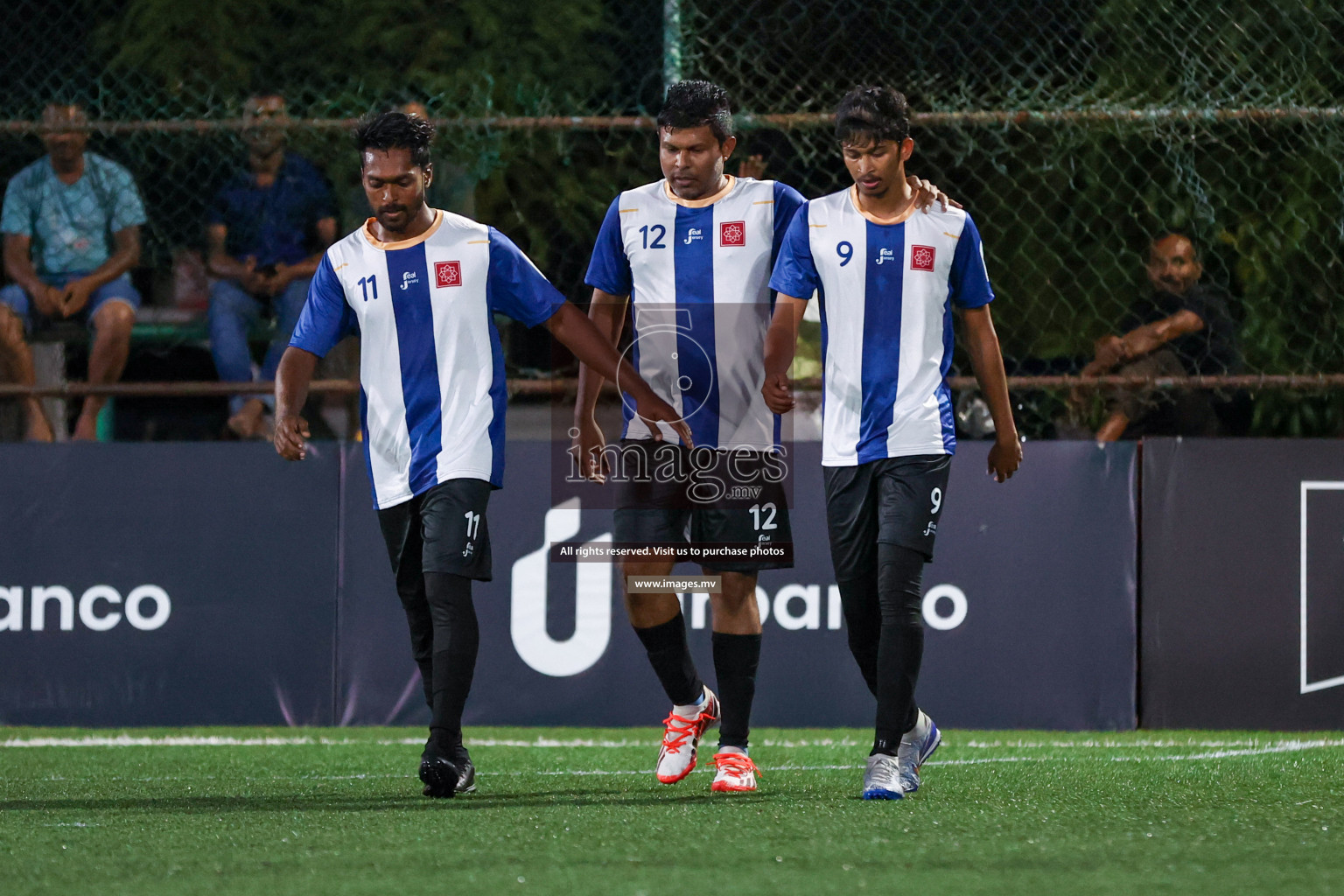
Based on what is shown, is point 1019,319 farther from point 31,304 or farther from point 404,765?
point 31,304

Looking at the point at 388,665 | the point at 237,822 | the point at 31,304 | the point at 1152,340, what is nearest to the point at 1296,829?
the point at 237,822

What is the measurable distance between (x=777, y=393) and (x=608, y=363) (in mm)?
559

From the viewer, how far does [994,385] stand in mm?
4578

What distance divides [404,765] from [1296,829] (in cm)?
291

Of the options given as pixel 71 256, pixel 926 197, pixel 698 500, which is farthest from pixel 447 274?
pixel 71 256

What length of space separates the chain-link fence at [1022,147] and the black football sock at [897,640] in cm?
267

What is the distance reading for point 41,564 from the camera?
6.89m

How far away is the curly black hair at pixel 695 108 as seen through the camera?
4.68 meters

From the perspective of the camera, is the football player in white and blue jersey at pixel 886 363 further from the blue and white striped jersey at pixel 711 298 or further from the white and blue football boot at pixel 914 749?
the blue and white striped jersey at pixel 711 298

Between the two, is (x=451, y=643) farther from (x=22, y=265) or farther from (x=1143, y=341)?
(x=22, y=265)

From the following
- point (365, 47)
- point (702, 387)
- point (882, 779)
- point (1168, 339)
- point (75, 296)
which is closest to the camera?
point (882, 779)

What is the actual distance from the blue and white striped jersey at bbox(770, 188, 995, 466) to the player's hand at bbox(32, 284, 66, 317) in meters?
3.84

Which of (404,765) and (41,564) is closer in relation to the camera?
(404,765)

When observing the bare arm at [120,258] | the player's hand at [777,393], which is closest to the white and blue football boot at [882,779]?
the player's hand at [777,393]
